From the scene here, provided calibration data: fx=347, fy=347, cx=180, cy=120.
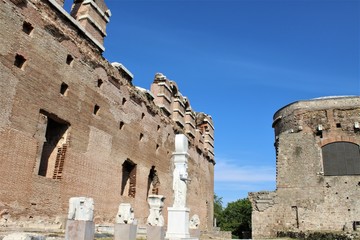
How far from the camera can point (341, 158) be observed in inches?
998

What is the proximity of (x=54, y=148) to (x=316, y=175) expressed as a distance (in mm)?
19545

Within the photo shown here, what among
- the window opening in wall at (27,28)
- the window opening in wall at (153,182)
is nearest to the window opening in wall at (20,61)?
the window opening in wall at (27,28)

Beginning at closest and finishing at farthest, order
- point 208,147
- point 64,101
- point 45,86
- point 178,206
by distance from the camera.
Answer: point 178,206
point 45,86
point 64,101
point 208,147

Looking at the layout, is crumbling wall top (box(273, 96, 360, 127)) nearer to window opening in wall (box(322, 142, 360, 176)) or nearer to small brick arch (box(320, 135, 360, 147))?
small brick arch (box(320, 135, 360, 147))

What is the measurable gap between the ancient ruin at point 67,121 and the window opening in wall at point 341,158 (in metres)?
13.2

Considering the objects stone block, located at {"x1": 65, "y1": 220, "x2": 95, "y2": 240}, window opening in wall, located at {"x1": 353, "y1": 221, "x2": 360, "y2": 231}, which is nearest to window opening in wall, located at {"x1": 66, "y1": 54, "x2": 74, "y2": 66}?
stone block, located at {"x1": 65, "y1": 220, "x2": 95, "y2": 240}

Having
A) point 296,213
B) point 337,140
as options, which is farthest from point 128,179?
point 337,140

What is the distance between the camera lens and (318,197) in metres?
24.6

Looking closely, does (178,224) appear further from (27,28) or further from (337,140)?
(337,140)

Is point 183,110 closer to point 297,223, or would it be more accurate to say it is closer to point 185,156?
point 297,223

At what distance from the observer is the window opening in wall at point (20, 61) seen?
10670mm

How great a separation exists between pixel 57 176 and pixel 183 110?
1364 centimetres

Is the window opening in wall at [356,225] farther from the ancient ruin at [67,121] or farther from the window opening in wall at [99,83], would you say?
the window opening in wall at [99,83]

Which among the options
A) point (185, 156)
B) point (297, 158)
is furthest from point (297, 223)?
point (185, 156)
